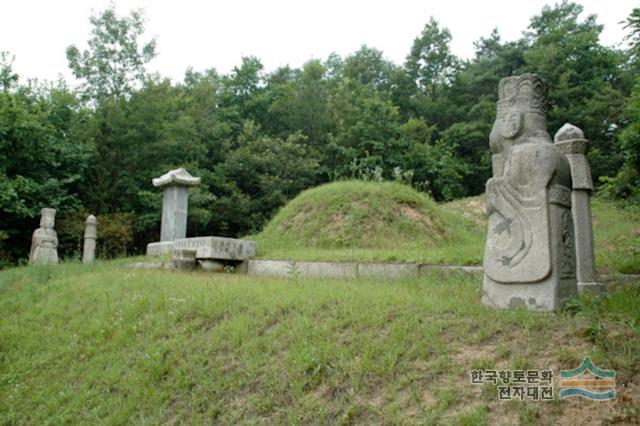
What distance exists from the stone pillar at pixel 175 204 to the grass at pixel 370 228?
2272 millimetres

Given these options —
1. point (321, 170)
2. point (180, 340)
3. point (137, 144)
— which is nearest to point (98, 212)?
point (137, 144)

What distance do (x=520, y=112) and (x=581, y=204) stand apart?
219 cm

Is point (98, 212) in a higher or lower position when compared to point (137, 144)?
lower

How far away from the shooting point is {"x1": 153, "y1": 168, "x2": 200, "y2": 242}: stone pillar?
41.6 ft

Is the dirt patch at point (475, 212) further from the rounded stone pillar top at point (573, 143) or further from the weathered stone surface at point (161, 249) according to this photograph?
the weathered stone surface at point (161, 249)

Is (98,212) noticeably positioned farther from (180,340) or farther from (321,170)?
(180,340)

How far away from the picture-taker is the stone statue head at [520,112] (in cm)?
496

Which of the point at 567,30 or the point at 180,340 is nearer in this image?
the point at 180,340

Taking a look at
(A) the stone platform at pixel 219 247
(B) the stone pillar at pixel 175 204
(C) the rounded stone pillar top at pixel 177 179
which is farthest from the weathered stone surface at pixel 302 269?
(C) the rounded stone pillar top at pixel 177 179

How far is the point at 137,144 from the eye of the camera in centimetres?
2000

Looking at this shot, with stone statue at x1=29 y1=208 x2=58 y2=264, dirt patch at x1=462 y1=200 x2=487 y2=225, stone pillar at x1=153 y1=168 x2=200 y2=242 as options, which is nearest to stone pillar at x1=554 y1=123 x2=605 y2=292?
dirt patch at x1=462 y1=200 x2=487 y2=225

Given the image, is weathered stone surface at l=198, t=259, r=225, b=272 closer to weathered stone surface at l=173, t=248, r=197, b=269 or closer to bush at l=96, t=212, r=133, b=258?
weathered stone surface at l=173, t=248, r=197, b=269

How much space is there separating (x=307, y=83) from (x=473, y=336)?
2451cm

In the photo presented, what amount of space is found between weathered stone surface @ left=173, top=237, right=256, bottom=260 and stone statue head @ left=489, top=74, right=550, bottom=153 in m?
5.53
